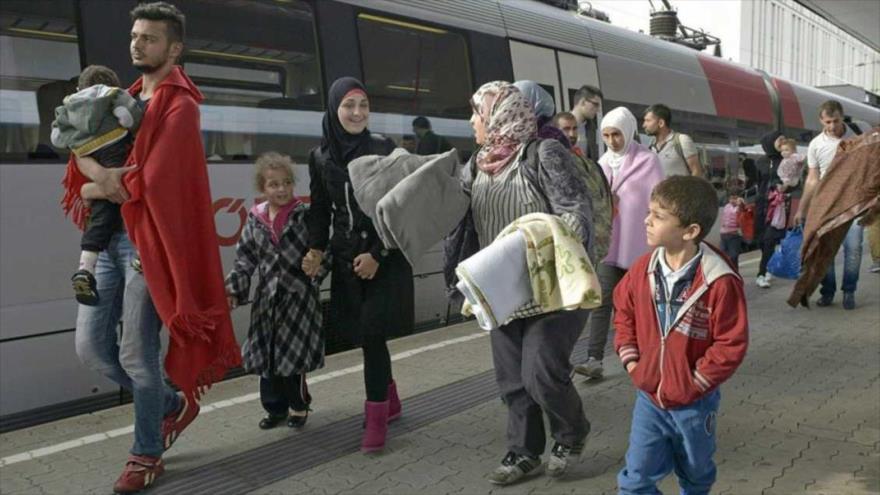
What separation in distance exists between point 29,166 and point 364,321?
6.79 feet

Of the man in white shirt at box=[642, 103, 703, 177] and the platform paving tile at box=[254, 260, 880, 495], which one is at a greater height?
Result: the man in white shirt at box=[642, 103, 703, 177]

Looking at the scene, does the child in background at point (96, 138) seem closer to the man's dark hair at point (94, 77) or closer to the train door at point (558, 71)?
the man's dark hair at point (94, 77)

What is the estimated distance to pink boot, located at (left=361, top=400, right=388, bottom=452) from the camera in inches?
142

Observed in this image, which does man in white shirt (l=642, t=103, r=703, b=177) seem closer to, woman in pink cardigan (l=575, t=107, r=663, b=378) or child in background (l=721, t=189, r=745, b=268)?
woman in pink cardigan (l=575, t=107, r=663, b=378)

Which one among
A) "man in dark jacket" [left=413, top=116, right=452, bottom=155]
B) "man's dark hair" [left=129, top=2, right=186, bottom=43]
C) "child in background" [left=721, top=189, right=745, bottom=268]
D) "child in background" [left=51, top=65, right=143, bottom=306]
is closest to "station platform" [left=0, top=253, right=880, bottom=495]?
"child in background" [left=51, top=65, right=143, bottom=306]

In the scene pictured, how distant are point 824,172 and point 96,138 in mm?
4086

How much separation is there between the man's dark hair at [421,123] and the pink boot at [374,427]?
11.1 feet

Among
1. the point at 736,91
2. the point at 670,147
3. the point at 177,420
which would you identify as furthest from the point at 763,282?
the point at 177,420

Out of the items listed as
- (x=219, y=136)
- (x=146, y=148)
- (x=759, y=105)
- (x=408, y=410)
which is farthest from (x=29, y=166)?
(x=759, y=105)

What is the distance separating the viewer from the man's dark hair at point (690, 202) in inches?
95.7

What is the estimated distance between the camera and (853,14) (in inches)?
317

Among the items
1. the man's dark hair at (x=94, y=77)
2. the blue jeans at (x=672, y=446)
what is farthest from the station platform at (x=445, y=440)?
the man's dark hair at (x=94, y=77)

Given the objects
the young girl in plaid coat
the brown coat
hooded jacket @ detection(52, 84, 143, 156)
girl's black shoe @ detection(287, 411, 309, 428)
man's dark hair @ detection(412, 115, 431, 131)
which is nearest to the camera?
hooded jacket @ detection(52, 84, 143, 156)

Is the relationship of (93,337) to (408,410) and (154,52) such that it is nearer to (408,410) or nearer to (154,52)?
(154,52)
